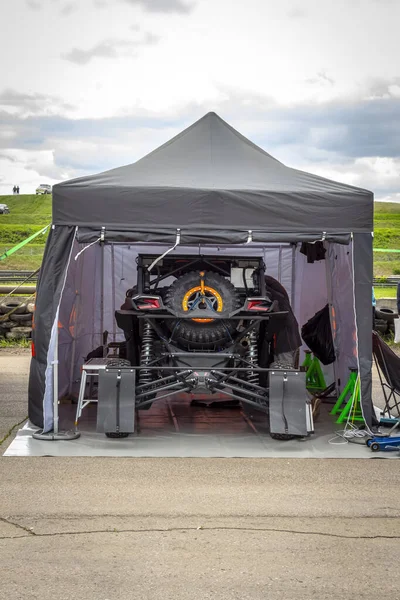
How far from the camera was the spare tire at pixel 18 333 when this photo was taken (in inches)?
677

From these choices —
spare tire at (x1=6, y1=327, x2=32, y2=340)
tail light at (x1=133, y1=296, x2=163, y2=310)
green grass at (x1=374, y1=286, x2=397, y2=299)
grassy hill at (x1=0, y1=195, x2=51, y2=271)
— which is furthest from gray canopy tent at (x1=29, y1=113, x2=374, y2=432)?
grassy hill at (x1=0, y1=195, x2=51, y2=271)

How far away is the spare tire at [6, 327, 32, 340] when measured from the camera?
1720 centimetres

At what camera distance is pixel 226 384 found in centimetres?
916

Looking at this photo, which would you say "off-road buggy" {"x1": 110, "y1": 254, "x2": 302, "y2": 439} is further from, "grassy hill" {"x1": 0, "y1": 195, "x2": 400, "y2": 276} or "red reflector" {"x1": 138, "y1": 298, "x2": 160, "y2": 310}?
"grassy hill" {"x1": 0, "y1": 195, "x2": 400, "y2": 276}

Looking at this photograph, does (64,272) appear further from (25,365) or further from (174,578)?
(25,365)

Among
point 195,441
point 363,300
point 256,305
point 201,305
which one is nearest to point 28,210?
point 201,305

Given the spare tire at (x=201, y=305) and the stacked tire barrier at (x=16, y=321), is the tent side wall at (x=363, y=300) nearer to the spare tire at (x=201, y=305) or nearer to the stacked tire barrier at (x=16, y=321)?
the spare tire at (x=201, y=305)

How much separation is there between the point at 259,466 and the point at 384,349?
2.37m

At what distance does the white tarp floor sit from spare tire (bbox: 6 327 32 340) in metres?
6.79

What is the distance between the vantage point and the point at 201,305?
9328 millimetres

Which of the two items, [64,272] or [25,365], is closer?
[64,272]

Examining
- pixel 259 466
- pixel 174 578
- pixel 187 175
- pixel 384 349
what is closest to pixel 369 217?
pixel 384 349

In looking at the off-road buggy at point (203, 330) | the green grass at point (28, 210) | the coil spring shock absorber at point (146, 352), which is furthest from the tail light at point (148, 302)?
the green grass at point (28, 210)

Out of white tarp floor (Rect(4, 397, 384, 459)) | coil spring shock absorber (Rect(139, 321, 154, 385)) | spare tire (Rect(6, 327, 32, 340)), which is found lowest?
white tarp floor (Rect(4, 397, 384, 459))
